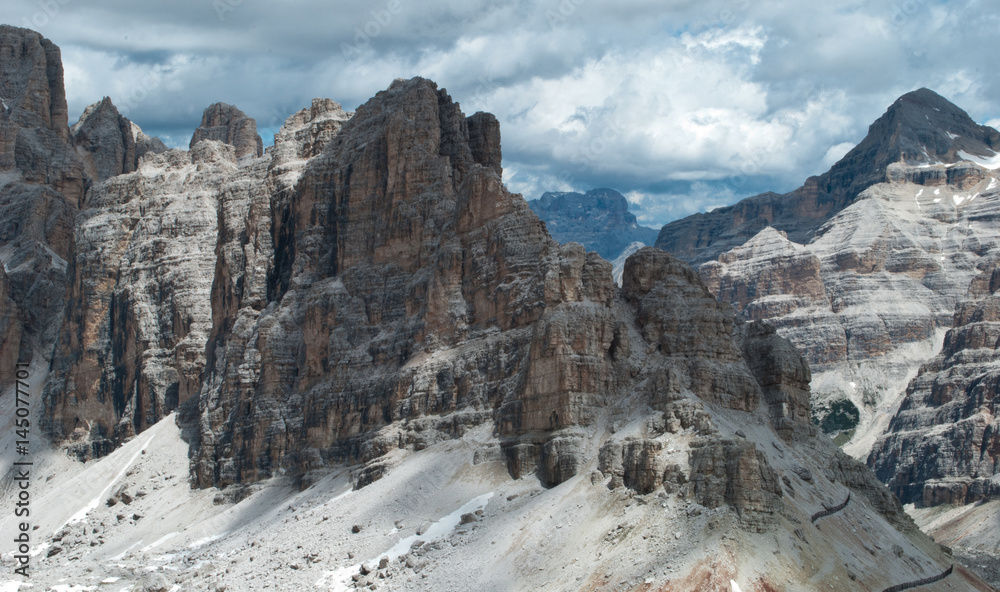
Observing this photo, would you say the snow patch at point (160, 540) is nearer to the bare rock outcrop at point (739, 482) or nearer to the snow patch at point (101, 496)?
the snow patch at point (101, 496)

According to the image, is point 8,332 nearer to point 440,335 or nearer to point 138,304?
point 138,304

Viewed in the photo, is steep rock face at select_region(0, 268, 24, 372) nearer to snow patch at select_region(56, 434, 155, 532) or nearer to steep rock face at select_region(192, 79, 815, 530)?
snow patch at select_region(56, 434, 155, 532)

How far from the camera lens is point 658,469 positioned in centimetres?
10356

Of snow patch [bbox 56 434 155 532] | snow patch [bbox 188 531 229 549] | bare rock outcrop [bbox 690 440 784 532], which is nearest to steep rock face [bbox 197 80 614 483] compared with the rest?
snow patch [bbox 56 434 155 532]

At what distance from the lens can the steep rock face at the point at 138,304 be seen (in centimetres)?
17650

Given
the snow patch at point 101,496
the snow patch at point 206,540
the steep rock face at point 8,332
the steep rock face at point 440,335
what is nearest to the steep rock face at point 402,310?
the steep rock face at point 440,335

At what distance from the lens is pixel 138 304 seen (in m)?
182

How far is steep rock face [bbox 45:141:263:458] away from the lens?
17650cm

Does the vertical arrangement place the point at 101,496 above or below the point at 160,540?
above

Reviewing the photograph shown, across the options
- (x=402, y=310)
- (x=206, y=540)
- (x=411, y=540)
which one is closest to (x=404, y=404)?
(x=402, y=310)

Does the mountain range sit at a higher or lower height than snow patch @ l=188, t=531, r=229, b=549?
higher

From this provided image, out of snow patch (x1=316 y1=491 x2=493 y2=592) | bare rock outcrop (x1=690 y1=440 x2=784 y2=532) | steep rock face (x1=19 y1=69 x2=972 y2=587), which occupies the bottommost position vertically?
snow patch (x1=316 y1=491 x2=493 y2=592)

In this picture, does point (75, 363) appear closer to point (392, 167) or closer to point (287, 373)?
point (287, 373)

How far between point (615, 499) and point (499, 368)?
2748 centimetres
